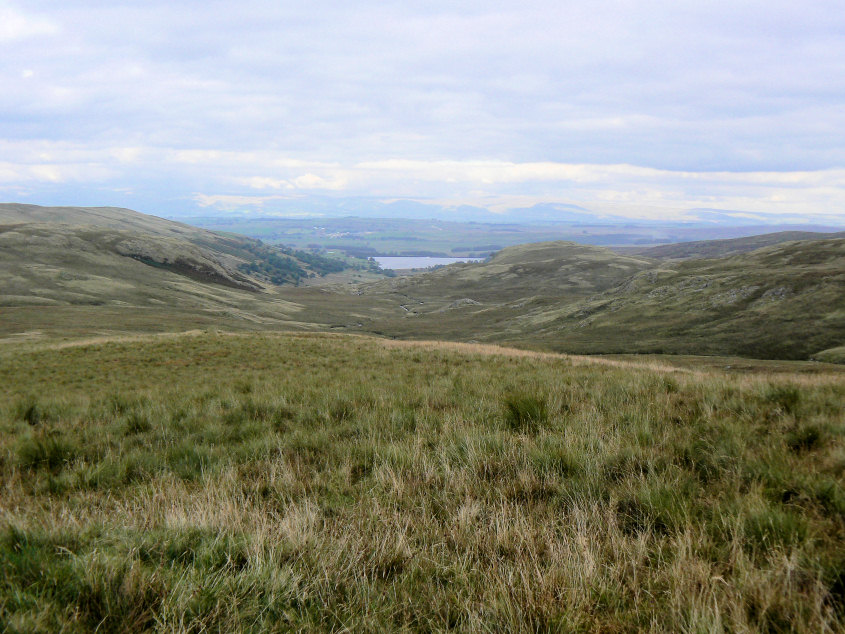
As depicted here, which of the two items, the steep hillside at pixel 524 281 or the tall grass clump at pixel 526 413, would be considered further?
the steep hillside at pixel 524 281

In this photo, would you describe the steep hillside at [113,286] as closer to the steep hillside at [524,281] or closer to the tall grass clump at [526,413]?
the steep hillside at [524,281]

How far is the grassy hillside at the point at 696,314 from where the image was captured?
5653 cm

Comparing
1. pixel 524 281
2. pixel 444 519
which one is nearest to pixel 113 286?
pixel 444 519

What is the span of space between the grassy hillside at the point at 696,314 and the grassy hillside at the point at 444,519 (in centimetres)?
5656

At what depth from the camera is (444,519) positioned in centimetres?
340

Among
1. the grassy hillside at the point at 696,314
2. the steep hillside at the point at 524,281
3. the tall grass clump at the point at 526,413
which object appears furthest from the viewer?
the steep hillside at the point at 524,281

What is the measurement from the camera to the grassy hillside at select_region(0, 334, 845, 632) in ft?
7.13

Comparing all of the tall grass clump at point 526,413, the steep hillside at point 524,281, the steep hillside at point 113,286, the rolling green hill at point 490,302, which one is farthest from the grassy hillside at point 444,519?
the steep hillside at point 524,281

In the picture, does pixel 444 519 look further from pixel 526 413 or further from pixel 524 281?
pixel 524 281

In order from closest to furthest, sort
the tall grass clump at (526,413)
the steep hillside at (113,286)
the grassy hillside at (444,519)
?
the grassy hillside at (444,519) → the tall grass clump at (526,413) → the steep hillside at (113,286)

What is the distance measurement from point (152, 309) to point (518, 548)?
100921 mm

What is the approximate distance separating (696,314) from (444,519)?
267ft

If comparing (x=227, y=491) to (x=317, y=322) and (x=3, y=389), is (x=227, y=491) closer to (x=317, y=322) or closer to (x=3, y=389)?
(x=3, y=389)

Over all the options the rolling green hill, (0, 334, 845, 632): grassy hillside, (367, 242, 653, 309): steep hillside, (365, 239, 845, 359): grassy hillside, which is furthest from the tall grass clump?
(367, 242, 653, 309): steep hillside
